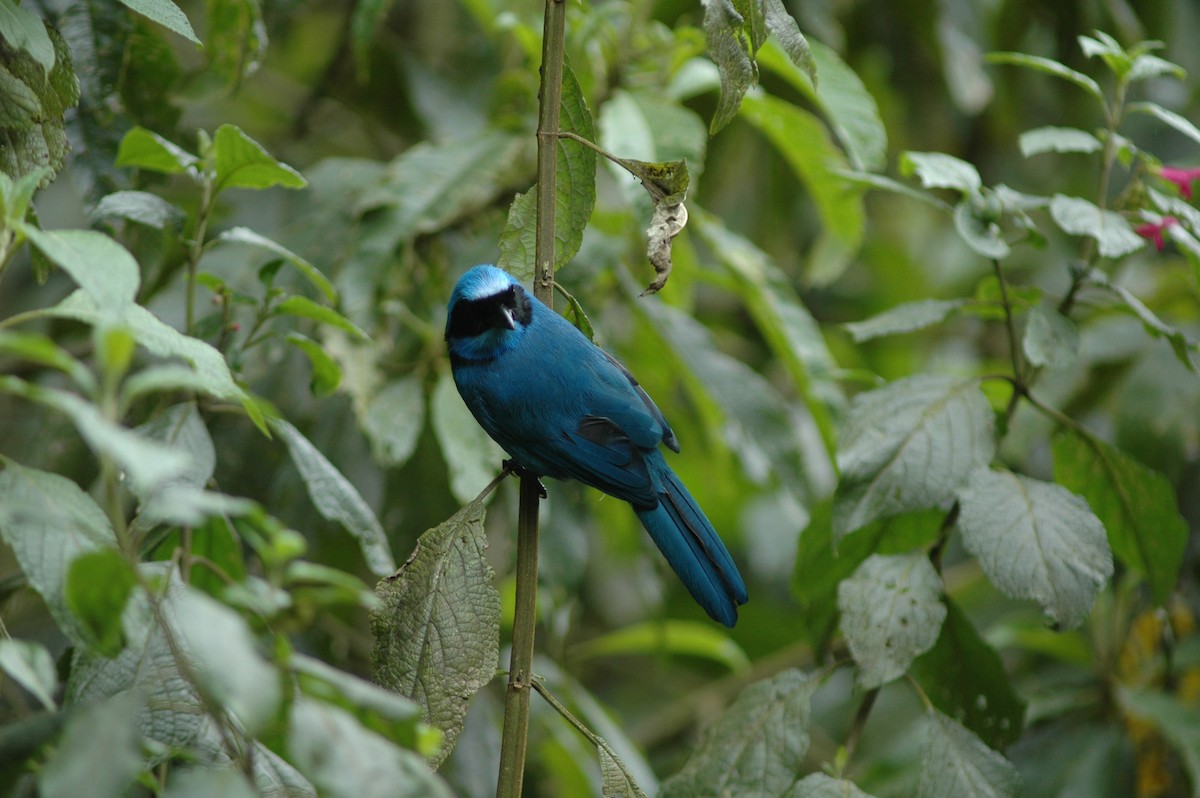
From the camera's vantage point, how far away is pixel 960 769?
174 cm

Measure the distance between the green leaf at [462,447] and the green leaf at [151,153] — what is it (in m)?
0.92

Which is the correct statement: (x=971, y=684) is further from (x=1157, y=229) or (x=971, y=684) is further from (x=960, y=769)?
(x=1157, y=229)

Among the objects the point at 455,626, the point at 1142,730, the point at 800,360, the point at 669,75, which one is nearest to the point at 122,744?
the point at 455,626

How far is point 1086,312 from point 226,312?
9.96 feet

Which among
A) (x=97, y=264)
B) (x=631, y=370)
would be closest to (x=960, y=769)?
(x=97, y=264)

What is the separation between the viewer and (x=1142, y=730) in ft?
10.2

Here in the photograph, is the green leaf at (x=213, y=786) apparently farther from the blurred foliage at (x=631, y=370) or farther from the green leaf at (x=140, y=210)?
the green leaf at (x=140, y=210)

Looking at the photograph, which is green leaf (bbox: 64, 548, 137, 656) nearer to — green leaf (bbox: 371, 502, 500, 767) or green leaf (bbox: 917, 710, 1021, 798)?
green leaf (bbox: 371, 502, 500, 767)

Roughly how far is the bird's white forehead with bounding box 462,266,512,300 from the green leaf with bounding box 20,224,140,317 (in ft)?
3.39

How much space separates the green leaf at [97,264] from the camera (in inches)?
42.2

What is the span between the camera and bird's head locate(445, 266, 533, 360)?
2.14 meters

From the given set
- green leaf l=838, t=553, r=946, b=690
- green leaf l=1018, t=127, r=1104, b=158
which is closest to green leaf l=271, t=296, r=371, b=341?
green leaf l=838, t=553, r=946, b=690

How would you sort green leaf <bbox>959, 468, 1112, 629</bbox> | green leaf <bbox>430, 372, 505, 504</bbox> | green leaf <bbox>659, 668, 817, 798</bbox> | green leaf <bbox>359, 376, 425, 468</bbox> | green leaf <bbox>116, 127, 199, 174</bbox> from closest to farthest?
green leaf <bbox>116, 127, 199, 174</bbox>, green leaf <bbox>959, 468, 1112, 629</bbox>, green leaf <bbox>659, 668, 817, 798</bbox>, green leaf <bbox>430, 372, 505, 504</bbox>, green leaf <bbox>359, 376, 425, 468</bbox>

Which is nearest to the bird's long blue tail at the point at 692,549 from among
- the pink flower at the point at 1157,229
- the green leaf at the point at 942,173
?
the green leaf at the point at 942,173
